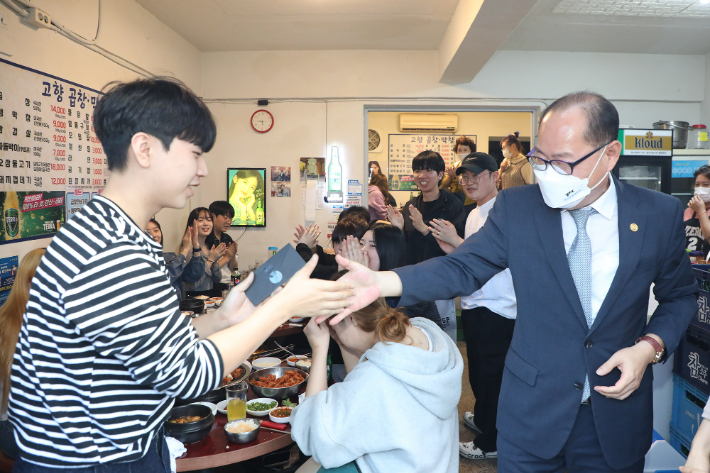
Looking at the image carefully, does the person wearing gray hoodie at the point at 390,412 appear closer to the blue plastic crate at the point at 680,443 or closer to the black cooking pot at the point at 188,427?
the black cooking pot at the point at 188,427

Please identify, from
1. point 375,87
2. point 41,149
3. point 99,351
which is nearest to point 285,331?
point 41,149

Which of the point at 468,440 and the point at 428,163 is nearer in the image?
the point at 468,440

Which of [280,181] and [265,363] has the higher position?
[280,181]

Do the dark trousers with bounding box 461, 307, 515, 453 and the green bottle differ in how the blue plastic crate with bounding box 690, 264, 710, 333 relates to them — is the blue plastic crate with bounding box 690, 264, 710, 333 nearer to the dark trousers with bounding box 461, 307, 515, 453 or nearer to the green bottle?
the dark trousers with bounding box 461, 307, 515, 453

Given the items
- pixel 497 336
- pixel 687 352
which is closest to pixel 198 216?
pixel 497 336

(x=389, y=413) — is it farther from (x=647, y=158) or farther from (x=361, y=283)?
(x=647, y=158)

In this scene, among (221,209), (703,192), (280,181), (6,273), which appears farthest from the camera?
(280,181)

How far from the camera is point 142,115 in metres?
1.02

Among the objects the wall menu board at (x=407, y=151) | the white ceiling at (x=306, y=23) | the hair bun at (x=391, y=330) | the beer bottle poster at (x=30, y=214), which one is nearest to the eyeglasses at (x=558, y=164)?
the hair bun at (x=391, y=330)

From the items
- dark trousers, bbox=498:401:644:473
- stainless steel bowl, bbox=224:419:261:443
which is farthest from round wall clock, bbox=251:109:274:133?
dark trousers, bbox=498:401:644:473

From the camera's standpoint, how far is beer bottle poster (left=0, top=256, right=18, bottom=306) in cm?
274

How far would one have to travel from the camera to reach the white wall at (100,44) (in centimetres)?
283

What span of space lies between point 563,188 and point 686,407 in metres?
1.96

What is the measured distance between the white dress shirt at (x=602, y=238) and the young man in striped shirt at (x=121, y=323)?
90 centimetres
